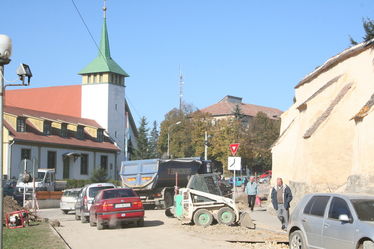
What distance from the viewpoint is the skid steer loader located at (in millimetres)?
18953

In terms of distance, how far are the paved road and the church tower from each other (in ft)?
171

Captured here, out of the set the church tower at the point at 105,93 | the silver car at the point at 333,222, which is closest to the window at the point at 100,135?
the church tower at the point at 105,93

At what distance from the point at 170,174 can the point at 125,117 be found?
45248 millimetres

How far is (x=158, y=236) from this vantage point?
16547 mm

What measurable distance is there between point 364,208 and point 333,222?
2.22 feet

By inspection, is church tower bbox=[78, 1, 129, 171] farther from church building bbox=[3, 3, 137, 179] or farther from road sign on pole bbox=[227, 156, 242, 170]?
road sign on pole bbox=[227, 156, 242, 170]

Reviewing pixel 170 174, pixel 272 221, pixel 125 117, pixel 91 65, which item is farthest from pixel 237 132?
pixel 272 221

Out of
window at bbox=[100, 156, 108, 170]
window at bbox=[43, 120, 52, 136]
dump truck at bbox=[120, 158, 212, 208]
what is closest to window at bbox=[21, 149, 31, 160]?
window at bbox=[43, 120, 52, 136]

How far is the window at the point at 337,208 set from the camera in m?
10.5

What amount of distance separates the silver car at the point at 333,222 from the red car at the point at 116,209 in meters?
8.72

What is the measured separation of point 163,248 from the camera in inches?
538

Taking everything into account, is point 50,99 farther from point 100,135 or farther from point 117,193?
point 117,193

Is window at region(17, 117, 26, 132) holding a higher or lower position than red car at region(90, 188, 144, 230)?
higher

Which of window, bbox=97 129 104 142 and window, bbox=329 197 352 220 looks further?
window, bbox=97 129 104 142
